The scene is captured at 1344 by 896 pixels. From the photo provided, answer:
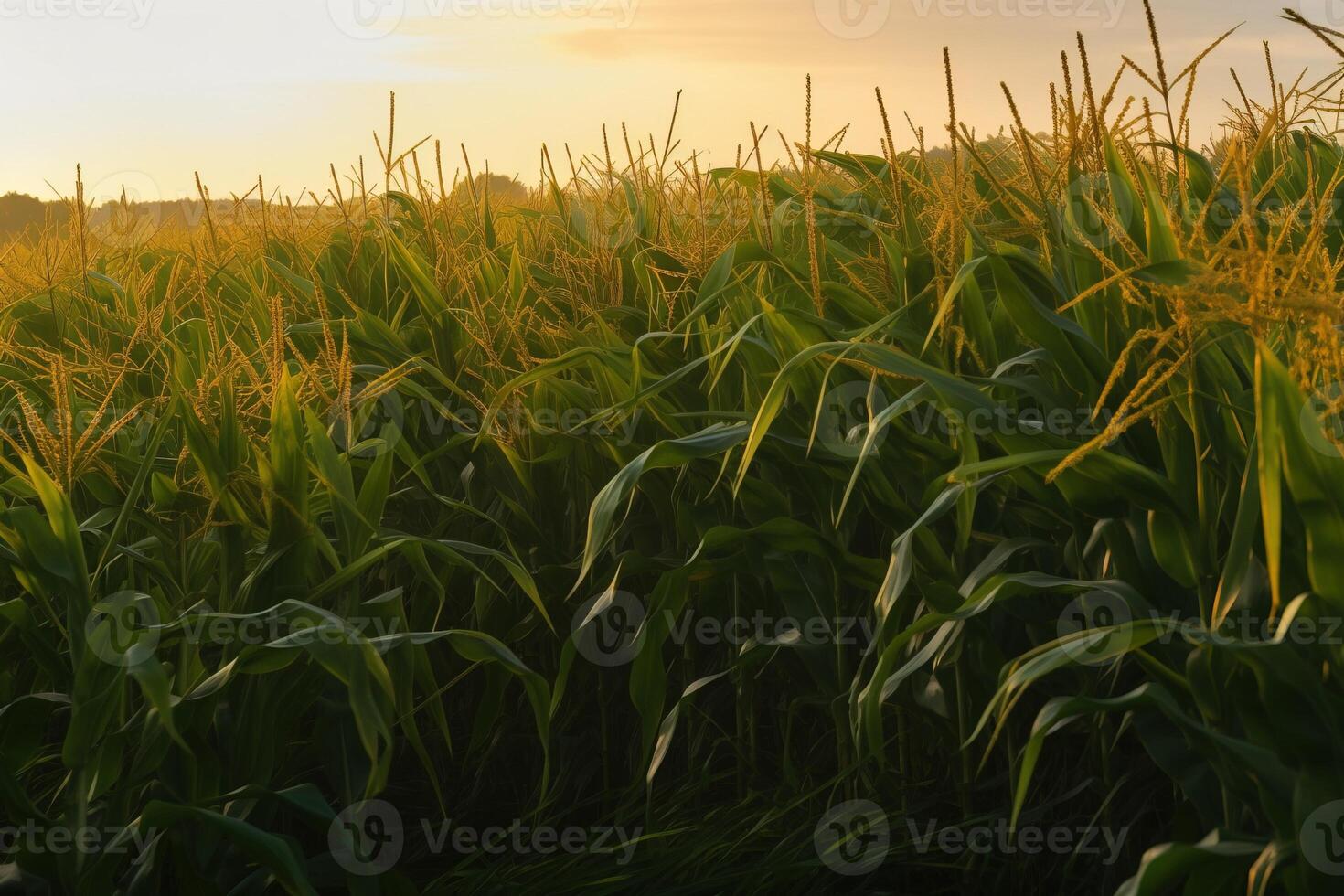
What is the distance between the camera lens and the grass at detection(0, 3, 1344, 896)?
1166mm

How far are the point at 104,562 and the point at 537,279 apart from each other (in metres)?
1.40

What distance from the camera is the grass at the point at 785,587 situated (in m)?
1.17

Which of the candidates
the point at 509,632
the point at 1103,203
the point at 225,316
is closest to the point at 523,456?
the point at 509,632

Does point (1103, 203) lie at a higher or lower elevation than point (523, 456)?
higher

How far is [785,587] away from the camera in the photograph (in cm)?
158

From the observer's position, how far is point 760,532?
1.48 metres

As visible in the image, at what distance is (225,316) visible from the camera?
302 cm

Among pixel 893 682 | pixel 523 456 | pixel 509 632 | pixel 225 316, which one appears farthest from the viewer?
pixel 225 316

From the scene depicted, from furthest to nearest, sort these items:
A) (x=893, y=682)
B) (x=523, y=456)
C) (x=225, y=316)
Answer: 1. (x=225, y=316)
2. (x=523, y=456)
3. (x=893, y=682)

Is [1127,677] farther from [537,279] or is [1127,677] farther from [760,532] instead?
[537,279]

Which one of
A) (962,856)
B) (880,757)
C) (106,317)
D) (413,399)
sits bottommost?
(962,856)

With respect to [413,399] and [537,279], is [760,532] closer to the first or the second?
[413,399]

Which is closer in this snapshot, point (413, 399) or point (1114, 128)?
point (1114, 128)

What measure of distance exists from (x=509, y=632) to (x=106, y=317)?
187cm
